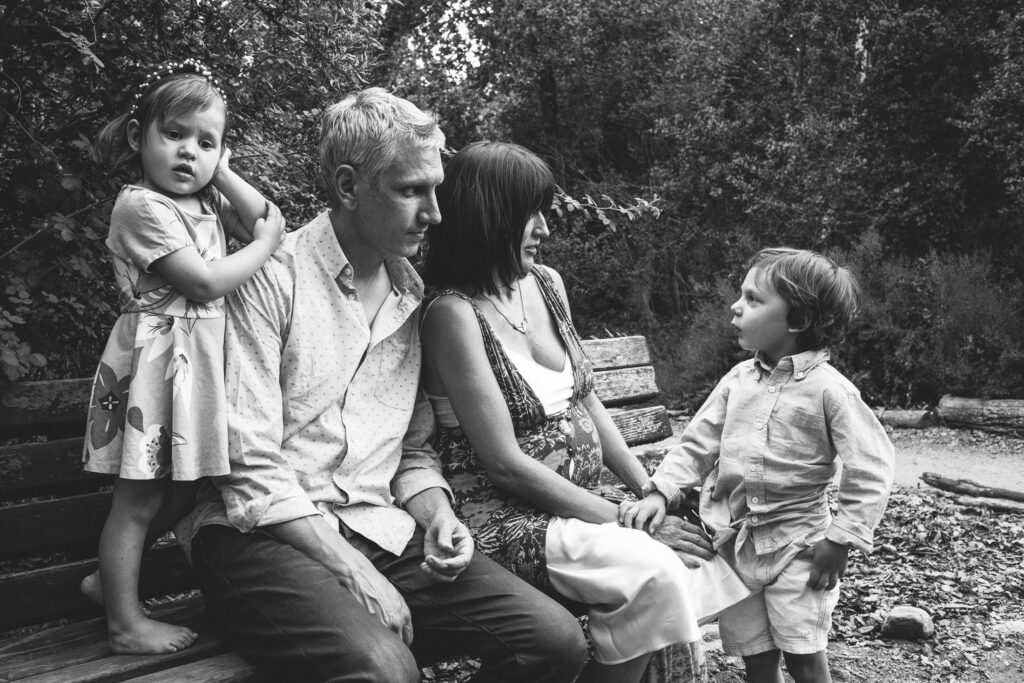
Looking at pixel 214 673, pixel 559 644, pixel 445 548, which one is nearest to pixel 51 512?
pixel 214 673

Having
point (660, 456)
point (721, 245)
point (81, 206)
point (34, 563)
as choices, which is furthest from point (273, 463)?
point (721, 245)

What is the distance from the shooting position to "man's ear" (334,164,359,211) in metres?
2.32

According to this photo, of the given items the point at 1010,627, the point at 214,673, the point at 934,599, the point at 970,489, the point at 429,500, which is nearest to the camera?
the point at 214,673

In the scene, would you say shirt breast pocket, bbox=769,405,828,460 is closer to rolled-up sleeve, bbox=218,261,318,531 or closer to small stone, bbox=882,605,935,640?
rolled-up sleeve, bbox=218,261,318,531

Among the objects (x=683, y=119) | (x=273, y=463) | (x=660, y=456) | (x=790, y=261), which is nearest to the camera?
(x=273, y=463)

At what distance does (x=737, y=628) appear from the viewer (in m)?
2.51

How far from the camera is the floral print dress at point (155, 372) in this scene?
2051 millimetres

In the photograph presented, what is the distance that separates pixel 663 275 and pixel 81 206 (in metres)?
12.2

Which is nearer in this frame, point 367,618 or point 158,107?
point 367,618

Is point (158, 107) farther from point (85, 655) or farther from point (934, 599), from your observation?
point (934, 599)

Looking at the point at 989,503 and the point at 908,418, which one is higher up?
the point at 989,503

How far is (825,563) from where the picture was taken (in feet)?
7.69

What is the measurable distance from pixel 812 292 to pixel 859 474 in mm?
499

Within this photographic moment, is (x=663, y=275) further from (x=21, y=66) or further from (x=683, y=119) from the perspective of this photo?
(x=21, y=66)
